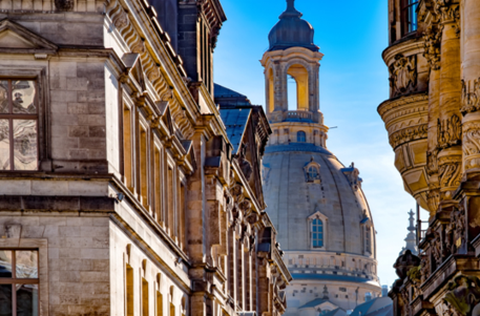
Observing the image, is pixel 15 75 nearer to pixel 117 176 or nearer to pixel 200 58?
pixel 117 176

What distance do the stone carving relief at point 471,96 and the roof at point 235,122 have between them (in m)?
37.5

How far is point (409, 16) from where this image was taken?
172ft

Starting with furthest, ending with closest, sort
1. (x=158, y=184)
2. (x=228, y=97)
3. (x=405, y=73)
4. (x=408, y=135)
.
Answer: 1. (x=228, y=97)
2. (x=408, y=135)
3. (x=405, y=73)
4. (x=158, y=184)

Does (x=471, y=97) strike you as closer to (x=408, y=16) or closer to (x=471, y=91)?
(x=471, y=91)

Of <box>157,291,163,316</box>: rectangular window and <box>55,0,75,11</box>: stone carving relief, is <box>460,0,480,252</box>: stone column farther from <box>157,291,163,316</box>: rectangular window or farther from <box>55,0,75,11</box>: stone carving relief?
<box>157,291,163,316</box>: rectangular window

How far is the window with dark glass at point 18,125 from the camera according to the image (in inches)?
1457

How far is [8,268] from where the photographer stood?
1441 inches

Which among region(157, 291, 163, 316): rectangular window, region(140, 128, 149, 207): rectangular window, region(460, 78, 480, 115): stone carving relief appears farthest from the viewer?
region(157, 291, 163, 316): rectangular window

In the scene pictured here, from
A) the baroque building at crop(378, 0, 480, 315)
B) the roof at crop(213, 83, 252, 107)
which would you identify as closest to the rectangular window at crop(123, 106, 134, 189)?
the baroque building at crop(378, 0, 480, 315)

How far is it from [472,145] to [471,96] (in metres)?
1.05

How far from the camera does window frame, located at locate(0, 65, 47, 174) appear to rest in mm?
37072

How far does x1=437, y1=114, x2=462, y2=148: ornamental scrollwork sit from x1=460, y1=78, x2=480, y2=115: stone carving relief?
3.72 meters

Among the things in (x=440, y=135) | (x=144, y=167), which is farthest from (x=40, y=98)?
(x=440, y=135)

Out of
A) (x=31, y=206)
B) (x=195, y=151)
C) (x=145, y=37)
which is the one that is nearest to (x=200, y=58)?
(x=195, y=151)
